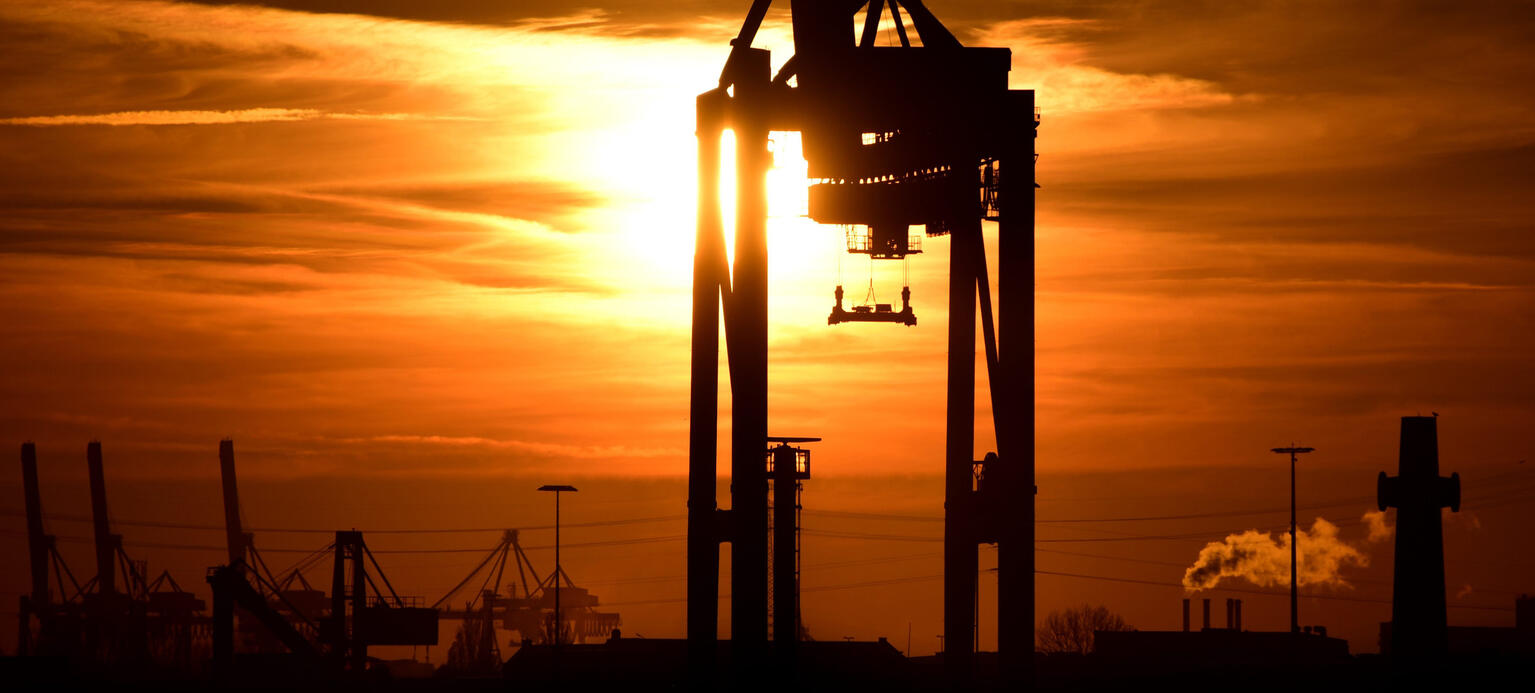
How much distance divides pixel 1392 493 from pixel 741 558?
1077cm

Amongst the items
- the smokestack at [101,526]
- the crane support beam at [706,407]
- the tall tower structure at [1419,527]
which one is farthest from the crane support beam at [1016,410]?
the smokestack at [101,526]

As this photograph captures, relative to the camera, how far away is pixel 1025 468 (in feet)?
100

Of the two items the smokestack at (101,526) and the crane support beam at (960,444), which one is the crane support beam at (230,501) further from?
the crane support beam at (960,444)

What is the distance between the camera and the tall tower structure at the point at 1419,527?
79.7 feet

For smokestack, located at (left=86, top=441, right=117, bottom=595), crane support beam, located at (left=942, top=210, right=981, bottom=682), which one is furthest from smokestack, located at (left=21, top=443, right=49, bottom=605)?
crane support beam, located at (left=942, top=210, right=981, bottom=682)

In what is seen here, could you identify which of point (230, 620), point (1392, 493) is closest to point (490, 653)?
point (230, 620)

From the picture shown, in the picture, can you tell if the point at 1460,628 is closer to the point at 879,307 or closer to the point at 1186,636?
the point at 1186,636

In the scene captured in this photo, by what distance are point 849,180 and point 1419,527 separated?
1458 centimetres

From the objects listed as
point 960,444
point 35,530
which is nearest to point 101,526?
point 35,530

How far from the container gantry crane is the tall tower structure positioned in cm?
691

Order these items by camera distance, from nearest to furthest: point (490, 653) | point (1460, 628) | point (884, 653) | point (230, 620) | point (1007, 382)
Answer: point (1007, 382), point (884, 653), point (230, 620), point (1460, 628), point (490, 653)

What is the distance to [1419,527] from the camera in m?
24.3

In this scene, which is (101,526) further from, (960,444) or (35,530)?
(960,444)

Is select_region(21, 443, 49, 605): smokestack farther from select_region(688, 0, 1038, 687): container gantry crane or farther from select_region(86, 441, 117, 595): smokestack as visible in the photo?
select_region(688, 0, 1038, 687): container gantry crane
